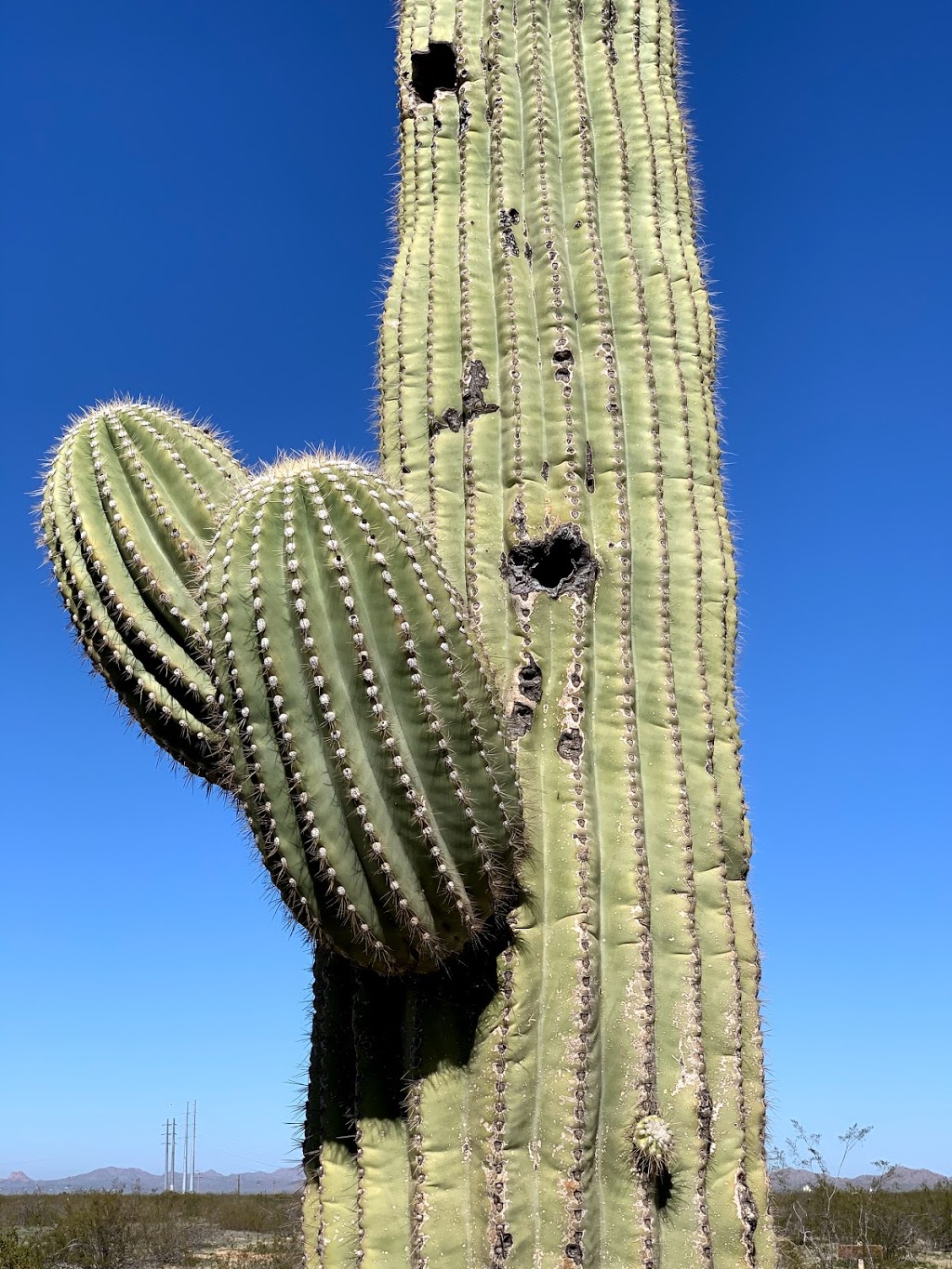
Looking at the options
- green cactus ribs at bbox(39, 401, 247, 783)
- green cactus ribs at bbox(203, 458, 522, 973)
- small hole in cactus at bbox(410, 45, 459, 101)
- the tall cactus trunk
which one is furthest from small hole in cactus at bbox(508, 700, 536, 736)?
small hole in cactus at bbox(410, 45, 459, 101)

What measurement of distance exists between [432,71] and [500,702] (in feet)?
8.33

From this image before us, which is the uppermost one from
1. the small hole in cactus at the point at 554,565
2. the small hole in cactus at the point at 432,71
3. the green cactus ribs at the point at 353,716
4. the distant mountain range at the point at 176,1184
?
the small hole in cactus at the point at 432,71

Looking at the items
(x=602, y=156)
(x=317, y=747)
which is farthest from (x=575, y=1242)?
(x=602, y=156)

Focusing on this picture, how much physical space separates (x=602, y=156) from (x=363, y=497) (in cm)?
193

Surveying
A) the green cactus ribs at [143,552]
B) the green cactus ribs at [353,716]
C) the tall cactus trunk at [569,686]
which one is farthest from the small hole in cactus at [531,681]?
the green cactus ribs at [143,552]

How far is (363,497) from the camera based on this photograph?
8.33ft

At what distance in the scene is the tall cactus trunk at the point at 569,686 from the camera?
2525 millimetres

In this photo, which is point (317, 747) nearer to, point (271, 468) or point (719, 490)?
point (271, 468)

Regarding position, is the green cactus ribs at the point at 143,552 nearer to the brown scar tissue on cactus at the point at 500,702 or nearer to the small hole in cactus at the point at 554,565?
the brown scar tissue on cactus at the point at 500,702

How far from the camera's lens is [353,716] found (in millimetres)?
2428

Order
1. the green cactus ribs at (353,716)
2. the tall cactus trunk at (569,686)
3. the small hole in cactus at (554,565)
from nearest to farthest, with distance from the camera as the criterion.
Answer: the green cactus ribs at (353,716)
the tall cactus trunk at (569,686)
the small hole in cactus at (554,565)

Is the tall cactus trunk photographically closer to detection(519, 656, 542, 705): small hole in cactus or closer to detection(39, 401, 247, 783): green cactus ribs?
detection(519, 656, 542, 705): small hole in cactus

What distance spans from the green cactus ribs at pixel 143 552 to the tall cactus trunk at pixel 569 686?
0.63 m

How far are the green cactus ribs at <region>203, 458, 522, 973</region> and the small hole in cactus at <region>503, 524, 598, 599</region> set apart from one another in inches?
20.4
